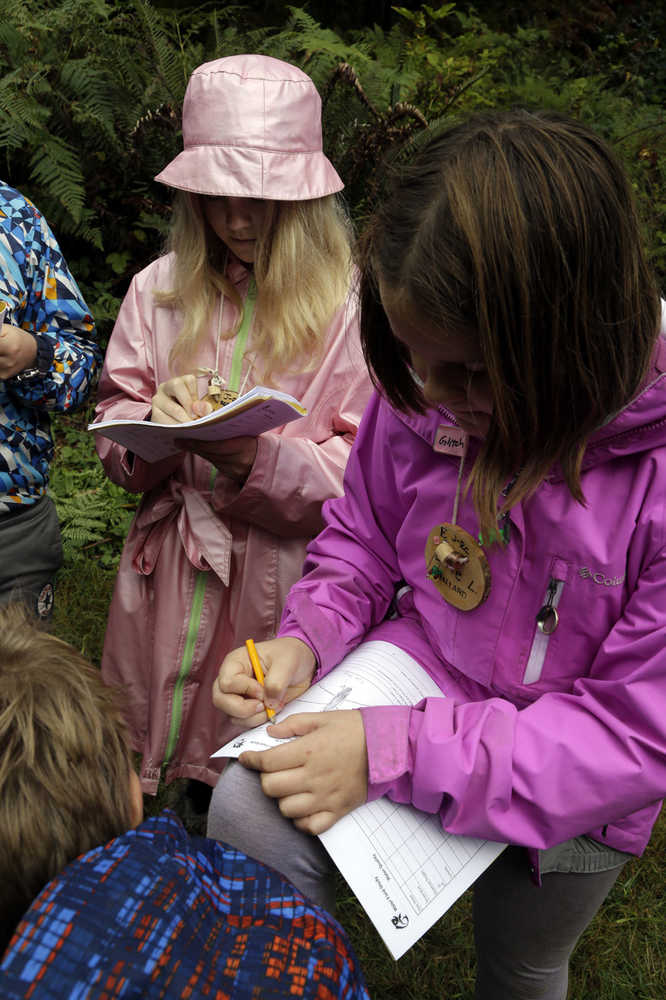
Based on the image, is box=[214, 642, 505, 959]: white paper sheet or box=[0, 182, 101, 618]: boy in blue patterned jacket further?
box=[0, 182, 101, 618]: boy in blue patterned jacket

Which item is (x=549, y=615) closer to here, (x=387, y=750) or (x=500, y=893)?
(x=387, y=750)

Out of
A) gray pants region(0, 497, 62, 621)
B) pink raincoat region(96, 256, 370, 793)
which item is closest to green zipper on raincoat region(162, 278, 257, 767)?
pink raincoat region(96, 256, 370, 793)

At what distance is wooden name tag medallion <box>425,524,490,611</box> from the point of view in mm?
1444

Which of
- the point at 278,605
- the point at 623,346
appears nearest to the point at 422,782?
the point at 623,346

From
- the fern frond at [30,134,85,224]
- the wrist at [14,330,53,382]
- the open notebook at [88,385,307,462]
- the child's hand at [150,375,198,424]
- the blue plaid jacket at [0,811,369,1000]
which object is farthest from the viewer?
the fern frond at [30,134,85,224]

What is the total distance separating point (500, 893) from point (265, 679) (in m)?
0.60

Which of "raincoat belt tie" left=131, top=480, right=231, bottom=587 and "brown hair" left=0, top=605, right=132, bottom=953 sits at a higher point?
A: "brown hair" left=0, top=605, right=132, bottom=953

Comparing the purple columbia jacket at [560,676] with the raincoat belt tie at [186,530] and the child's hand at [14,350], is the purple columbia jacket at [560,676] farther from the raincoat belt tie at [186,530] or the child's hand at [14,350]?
the child's hand at [14,350]

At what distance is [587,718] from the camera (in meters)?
1.29

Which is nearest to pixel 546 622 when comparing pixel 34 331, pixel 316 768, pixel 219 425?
pixel 316 768

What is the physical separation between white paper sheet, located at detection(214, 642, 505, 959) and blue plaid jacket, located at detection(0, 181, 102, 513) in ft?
4.06

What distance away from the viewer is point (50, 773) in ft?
3.63

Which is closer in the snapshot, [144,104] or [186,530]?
[186,530]

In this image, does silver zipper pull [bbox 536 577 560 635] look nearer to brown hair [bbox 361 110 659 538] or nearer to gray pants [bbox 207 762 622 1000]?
brown hair [bbox 361 110 659 538]
